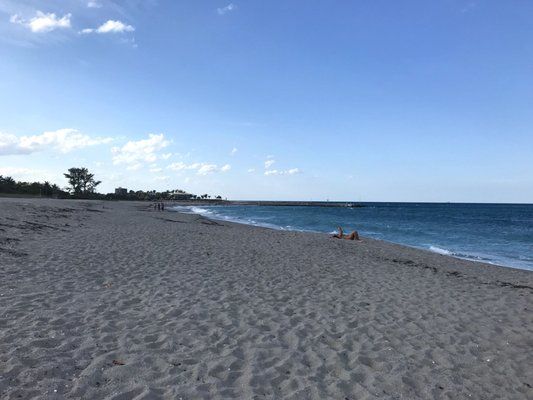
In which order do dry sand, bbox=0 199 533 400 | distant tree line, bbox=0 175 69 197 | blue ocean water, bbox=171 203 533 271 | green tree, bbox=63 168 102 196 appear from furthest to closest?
green tree, bbox=63 168 102 196
distant tree line, bbox=0 175 69 197
blue ocean water, bbox=171 203 533 271
dry sand, bbox=0 199 533 400

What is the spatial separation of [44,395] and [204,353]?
191cm

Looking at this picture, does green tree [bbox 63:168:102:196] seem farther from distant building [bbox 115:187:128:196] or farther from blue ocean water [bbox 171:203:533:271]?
blue ocean water [bbox 171:203:533:271]

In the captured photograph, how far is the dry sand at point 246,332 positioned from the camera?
4477 millimetres

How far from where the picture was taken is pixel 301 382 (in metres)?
4.62

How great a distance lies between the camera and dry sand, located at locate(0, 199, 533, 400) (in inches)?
176

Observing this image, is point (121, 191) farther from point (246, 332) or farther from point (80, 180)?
point (246, 332)

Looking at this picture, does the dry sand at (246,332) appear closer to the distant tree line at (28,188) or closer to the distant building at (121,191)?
the distant tree line at (28,188)

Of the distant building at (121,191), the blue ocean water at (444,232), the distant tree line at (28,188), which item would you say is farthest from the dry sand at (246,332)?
the distant building at (121,191)

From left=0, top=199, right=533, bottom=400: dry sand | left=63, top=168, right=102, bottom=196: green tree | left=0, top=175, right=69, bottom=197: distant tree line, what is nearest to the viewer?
left=0, top=199, right=533, bottom=400: dry sand

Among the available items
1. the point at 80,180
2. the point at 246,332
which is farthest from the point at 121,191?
the point at 246,332

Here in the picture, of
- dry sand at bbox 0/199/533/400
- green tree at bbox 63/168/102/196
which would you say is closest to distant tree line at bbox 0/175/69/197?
green tree at bbox 63/168/102/196

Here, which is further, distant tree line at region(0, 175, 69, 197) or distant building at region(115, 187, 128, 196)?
distant building at region(115, 187, 128, 196)

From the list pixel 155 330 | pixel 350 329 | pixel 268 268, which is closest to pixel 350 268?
pixel 268 268

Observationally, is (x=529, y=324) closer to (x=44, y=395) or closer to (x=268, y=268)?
(x=268, y=268)
